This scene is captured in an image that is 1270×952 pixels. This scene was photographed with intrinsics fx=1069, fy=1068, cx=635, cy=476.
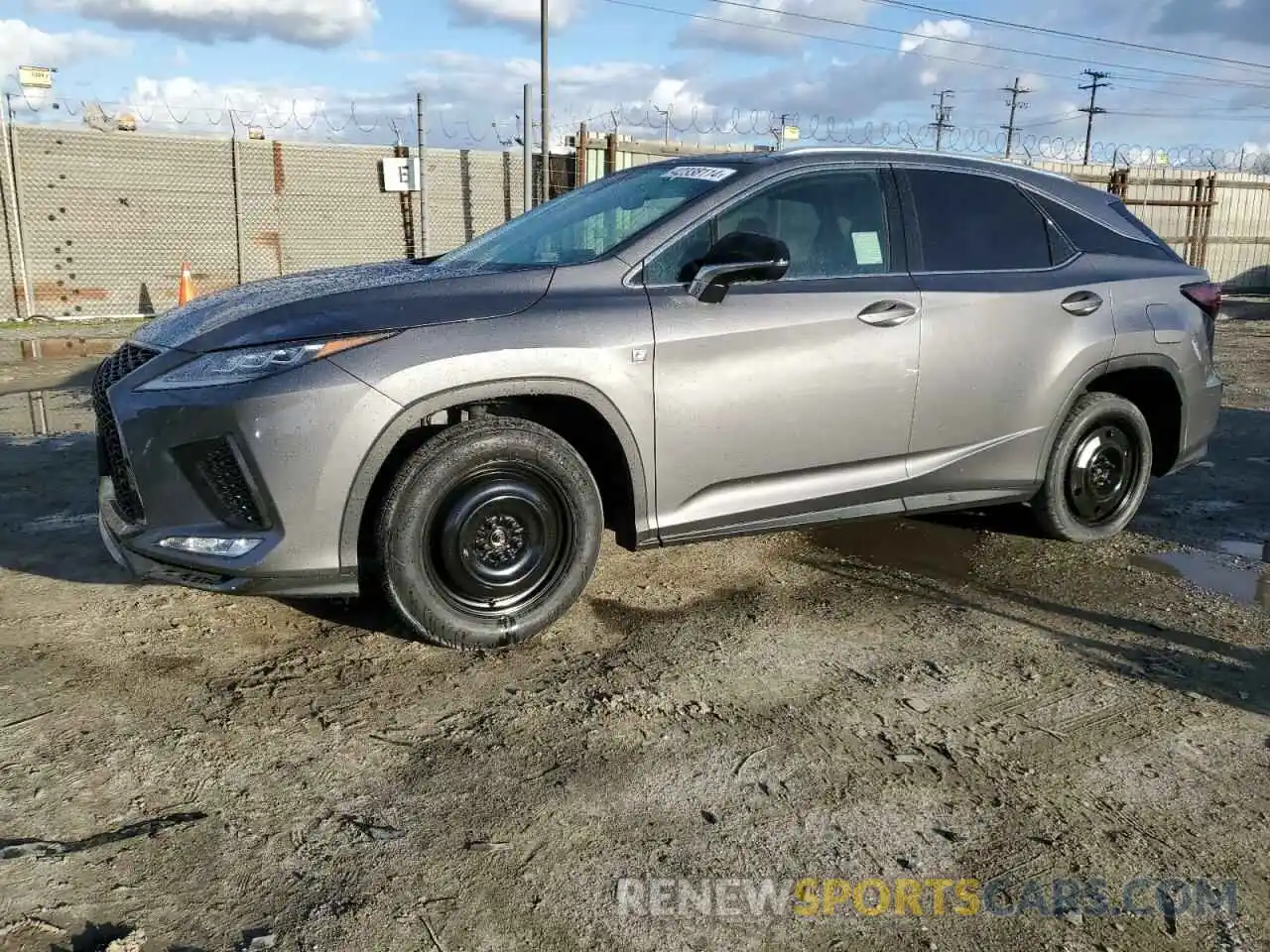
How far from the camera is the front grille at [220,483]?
3326 mm

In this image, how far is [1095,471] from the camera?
512 centimetres

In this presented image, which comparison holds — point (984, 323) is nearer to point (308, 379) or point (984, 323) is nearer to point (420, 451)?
point (420, 451)

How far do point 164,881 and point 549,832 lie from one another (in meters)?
0.90

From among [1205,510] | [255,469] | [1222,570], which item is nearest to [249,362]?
[255,469]

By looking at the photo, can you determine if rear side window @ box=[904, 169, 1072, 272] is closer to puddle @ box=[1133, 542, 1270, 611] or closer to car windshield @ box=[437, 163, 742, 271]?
car windshield @ box=[437, 163, 742, 271]

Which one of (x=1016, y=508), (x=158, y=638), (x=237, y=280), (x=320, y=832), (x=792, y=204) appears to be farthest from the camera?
(x=237, y=280)

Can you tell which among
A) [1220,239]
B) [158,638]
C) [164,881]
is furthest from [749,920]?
[1220,239]

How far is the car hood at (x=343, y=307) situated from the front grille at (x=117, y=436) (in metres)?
0.09

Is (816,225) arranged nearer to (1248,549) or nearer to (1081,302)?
(1081,302)

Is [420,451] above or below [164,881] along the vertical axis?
above

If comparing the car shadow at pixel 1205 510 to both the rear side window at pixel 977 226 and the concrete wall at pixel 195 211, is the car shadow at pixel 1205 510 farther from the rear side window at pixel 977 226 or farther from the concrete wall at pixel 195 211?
the concrete wall at pixel 195 211

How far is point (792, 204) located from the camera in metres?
4.25

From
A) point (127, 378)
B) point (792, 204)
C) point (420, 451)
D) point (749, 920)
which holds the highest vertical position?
point (792, 204)

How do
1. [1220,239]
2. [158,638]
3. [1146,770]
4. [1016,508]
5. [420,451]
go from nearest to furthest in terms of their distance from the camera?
[1146,770]
[420,451]
[158,638]
[1016,508]
[1220,239]
